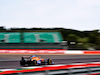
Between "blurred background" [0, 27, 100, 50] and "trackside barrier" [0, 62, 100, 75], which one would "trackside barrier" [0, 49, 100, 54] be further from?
"trackside barrier" [0, 62, 100, 75]

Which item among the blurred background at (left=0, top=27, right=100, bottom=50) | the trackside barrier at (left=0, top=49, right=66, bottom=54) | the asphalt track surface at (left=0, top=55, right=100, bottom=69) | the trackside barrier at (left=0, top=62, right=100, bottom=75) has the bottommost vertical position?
the asphalt track surface at (left=0, top=55, right=100, bottom=69)

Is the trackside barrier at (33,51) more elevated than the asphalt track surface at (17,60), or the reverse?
the trackside barrier at (33,51)

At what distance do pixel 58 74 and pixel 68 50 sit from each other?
2063 cm

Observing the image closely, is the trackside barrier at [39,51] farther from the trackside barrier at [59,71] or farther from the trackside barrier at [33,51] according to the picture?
the trackside barrier at [59,71]

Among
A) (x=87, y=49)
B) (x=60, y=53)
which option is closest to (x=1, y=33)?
(x=60, y=53)

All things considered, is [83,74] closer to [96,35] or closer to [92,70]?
[92,70]

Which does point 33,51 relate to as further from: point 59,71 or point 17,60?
point 59,71

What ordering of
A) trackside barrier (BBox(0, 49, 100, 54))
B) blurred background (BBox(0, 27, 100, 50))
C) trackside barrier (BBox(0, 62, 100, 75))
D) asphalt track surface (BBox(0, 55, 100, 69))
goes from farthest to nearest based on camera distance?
blurred background (BBox(0, 27, 100, 50)), trackside barrier (BBox(0, 49, 100, 54)), asphalt track surface (BBox(0, 55, 100, 69)), trackside barrier (BBox(0, 62, 100, 75))

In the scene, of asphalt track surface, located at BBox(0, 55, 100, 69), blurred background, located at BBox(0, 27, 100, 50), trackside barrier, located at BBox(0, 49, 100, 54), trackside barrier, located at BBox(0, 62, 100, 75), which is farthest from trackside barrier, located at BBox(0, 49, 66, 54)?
trackside barrier, located at BBox(0, 62, 100, 75)

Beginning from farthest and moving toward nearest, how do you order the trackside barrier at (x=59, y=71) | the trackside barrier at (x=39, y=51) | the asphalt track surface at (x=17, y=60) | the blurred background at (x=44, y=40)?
the blurred background at (x=44, y=40) < the trackside barrier at (x=39, y=51) < the asphalt track surface at (x=17, y=60) < the trackside barrier at (x=59, y=71)

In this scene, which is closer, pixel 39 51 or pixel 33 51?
pixel 33 51

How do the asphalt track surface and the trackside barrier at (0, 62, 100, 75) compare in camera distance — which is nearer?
the trackside barrier at (0, 62, 100, 75)

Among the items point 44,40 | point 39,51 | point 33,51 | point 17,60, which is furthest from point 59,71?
point 44,40

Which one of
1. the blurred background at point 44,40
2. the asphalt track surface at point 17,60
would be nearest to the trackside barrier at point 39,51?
the blurred background at point 44,40
